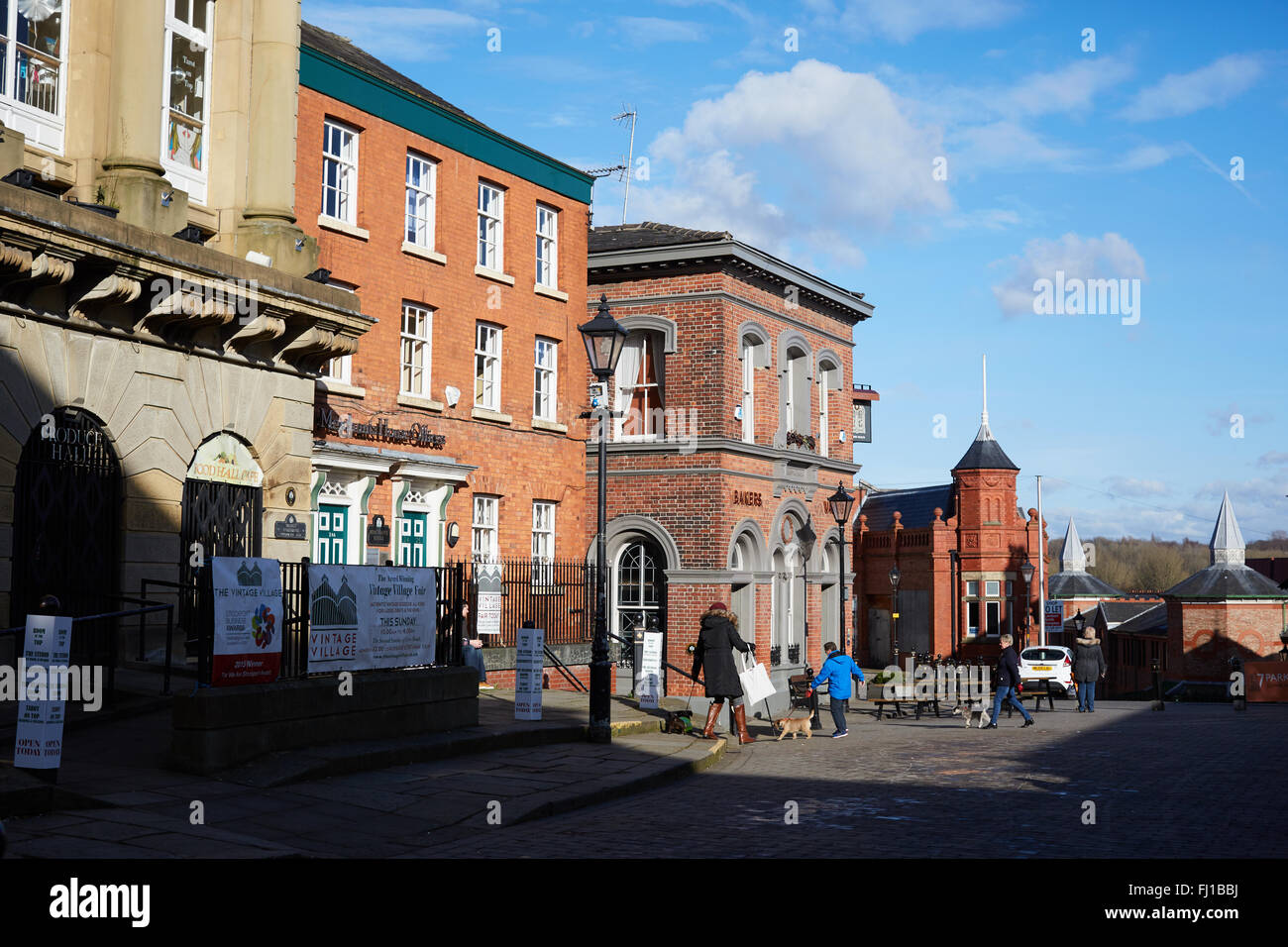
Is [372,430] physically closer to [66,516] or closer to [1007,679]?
[66,516]

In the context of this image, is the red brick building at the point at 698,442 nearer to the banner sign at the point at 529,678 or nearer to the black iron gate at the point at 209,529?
the banner sign at the point at 529,678

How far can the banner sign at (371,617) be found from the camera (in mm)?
12859

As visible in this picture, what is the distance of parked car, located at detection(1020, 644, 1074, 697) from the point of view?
4325 cm

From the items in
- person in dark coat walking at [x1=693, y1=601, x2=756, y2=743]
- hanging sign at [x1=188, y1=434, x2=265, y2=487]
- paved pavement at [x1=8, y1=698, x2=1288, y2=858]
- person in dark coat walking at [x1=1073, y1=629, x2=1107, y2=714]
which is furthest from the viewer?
person in dark coat walking at [x1=1073, y1=629, x2=1107, y2=714]

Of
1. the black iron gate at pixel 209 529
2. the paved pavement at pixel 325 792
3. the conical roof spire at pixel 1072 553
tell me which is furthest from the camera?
the conical roof spire at pixel 1072 553

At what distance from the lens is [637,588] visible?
29562 millimetres

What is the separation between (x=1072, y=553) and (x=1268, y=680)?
37.9m

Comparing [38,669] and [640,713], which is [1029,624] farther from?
[38,669]

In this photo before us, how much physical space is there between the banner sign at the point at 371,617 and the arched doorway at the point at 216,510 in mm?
2233

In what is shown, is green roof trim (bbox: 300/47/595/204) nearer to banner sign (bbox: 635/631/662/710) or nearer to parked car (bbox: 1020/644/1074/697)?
banner sign (bbox: 635/631/662/710)

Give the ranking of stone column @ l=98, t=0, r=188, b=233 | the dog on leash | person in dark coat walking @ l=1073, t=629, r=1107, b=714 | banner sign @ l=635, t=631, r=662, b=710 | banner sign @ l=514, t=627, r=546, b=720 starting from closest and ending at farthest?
stone column @ l=98, t=0, r=188, b=233
banner sign @ l=514, t=627, r=546, b=720
banner sign @ l=635, t=631, r=662, b=710
the dog on leash
person in dark coat walking @ l=1073, t=629, r=1107, b=714

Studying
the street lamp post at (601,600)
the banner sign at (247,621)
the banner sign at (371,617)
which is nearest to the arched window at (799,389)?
the street lamp post at (601,600)

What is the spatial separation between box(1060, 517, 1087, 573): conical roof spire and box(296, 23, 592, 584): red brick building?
5036cm

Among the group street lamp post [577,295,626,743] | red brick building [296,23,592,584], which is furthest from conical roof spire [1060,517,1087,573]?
street lamp post [577,295,626,743]
